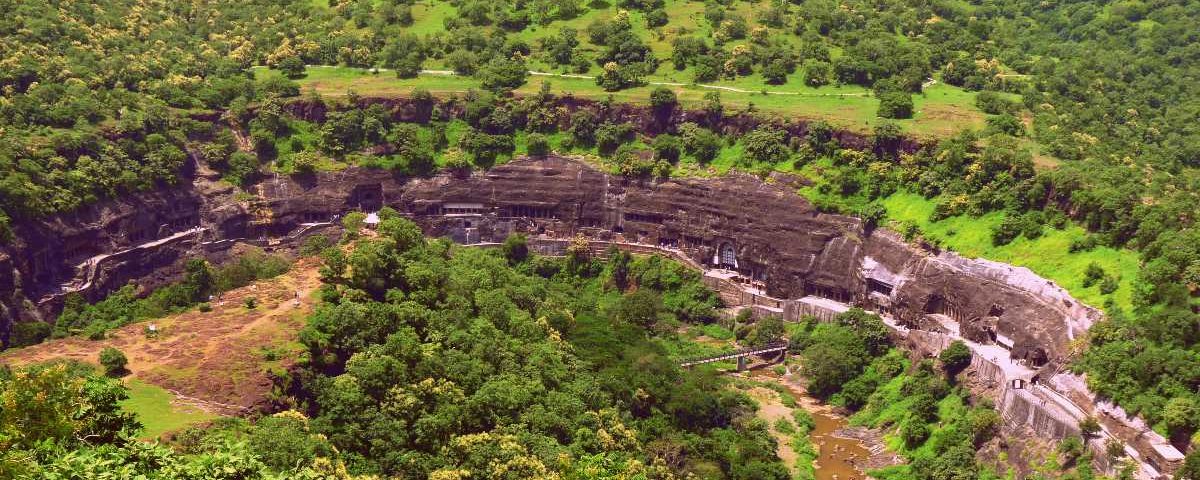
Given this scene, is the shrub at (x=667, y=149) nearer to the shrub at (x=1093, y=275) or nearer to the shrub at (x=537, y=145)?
the shrub at (x=537, y=145)

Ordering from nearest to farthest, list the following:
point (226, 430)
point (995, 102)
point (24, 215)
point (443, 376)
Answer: point (226, 430), point (443, 376), point (24, 215), point (995, 102)

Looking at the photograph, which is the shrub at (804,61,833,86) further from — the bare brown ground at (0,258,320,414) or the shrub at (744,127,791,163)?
the bare brown ground at (0,258,320,414)

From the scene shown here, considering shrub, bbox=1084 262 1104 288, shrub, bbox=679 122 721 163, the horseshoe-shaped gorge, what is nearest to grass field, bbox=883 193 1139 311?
shrub, bbox=1084 262 1104 288

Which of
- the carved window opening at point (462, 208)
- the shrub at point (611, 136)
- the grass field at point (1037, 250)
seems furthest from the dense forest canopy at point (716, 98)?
the carved window opening at point (462, 208)

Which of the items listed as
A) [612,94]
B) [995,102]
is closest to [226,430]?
[612,94]

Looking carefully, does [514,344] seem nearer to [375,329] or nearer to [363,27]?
[375,329]

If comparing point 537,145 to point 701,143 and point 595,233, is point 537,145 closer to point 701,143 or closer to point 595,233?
point 595,233

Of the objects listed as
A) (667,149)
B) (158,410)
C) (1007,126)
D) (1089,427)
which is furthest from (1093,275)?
(158,410)
